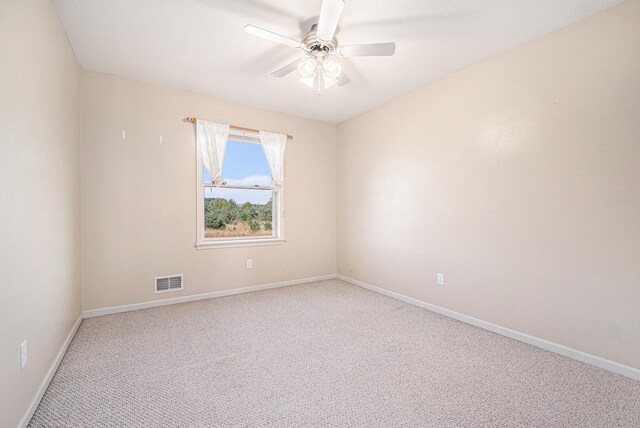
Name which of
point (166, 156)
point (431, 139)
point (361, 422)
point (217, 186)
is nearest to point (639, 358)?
point (361, 422)

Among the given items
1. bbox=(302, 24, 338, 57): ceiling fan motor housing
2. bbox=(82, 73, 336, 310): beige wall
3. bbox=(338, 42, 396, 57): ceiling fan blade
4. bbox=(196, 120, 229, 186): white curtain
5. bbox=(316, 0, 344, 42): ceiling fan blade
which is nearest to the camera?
bbox=(316, 0, 344, 42): ceiling fan blade

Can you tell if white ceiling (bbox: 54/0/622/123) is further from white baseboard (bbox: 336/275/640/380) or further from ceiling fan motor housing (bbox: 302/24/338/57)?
white baseboard (bbox: 336/275/640/380)

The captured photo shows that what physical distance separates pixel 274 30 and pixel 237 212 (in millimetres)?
2271

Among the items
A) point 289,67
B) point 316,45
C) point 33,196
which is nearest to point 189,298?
point 33,196

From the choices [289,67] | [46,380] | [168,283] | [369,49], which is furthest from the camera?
[168,283]

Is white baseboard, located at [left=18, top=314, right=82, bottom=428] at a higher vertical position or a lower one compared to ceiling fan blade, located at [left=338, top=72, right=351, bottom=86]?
lower

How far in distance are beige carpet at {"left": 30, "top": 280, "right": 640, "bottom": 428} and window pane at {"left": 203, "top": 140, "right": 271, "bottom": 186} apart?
70.8 inches

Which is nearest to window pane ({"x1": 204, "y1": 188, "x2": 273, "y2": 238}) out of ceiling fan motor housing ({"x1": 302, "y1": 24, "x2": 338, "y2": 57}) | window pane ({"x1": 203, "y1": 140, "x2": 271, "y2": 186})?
window pane ({"x1": 203, "y1": 140, "x2": 271, "y2": 186})

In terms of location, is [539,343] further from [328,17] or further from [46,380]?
[46,380]

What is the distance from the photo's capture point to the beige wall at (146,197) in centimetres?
289

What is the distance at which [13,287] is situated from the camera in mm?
1340

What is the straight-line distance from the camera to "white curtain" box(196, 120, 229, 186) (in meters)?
3.42

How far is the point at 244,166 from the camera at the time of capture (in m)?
3.84

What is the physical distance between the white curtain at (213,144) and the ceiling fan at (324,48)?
4.51 feet
